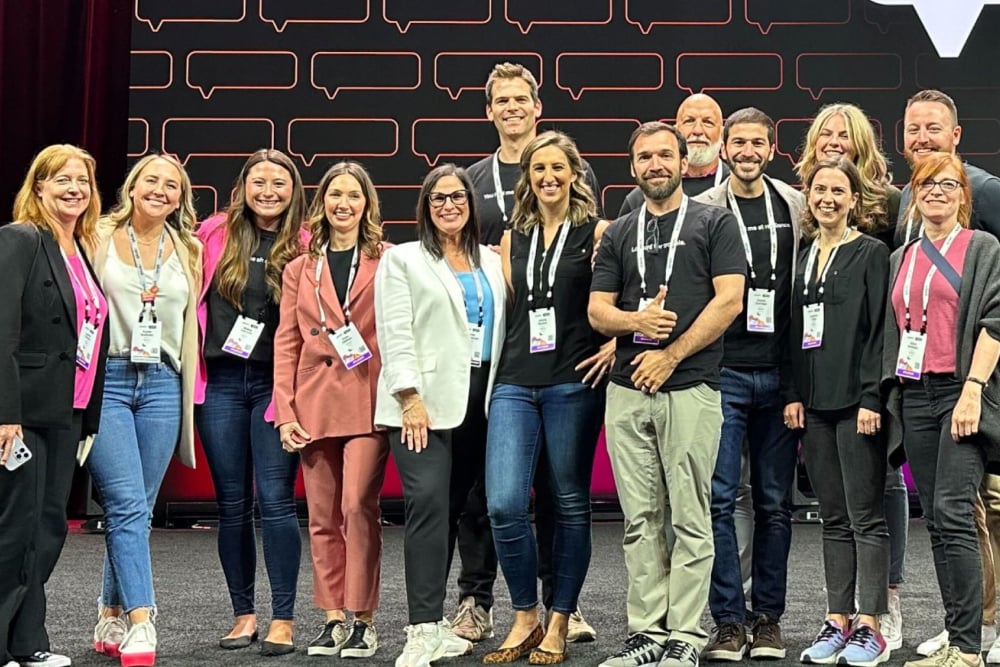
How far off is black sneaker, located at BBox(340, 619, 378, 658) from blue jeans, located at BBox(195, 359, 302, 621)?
23cm

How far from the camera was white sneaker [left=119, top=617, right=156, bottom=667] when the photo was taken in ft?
11.3

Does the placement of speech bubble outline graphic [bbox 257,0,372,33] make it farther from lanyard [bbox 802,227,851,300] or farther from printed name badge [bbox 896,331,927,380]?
printed name badge [bbox 896,331,927,380]

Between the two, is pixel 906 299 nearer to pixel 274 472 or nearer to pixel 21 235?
pixel 274 472

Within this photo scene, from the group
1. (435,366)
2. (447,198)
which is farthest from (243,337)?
(447,198)

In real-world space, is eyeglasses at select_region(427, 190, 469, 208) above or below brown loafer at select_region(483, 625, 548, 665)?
above

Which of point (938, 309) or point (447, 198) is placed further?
point (447, 198)

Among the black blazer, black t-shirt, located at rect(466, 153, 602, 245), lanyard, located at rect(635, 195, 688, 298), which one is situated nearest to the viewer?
the black blazer

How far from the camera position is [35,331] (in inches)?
129

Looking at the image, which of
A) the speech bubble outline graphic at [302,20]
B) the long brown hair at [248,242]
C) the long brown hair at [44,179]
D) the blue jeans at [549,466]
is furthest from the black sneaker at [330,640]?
the speech bubble outline graphic at [302,20]

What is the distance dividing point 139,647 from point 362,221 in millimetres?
1365

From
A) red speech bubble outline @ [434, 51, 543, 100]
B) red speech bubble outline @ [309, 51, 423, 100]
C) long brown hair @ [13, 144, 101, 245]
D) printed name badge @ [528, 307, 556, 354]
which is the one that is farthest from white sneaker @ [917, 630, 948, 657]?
red speech bubble outline @ [309, 51, 423, 100]

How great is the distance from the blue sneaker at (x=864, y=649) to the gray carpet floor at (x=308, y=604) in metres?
0.06

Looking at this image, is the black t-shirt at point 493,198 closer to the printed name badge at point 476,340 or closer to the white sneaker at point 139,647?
the printed name badge at point 476,340

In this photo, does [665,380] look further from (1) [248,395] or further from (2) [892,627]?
(1) [248,395]
